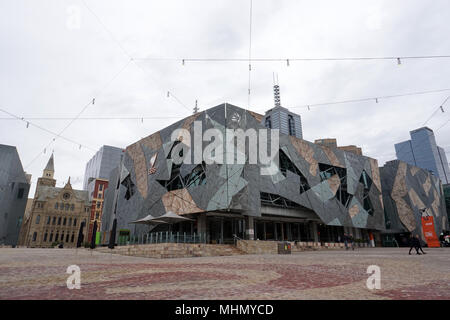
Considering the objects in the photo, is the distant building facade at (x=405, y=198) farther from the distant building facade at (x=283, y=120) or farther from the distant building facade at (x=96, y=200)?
the distant building facade at (x=283, y=120)

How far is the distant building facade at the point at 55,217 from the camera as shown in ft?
213

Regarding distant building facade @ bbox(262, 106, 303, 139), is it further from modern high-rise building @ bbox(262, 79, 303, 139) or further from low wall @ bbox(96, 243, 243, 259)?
low wall @ bbox(96, 243, 243, 259)

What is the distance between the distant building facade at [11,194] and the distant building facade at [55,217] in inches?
618

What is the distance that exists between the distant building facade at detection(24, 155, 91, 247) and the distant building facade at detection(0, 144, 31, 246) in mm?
15687

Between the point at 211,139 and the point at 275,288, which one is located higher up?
the point at 211,139

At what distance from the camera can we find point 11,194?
44875mm

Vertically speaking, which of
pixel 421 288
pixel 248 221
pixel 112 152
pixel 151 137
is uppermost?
pixel 112 152

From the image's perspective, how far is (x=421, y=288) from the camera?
4.69 m

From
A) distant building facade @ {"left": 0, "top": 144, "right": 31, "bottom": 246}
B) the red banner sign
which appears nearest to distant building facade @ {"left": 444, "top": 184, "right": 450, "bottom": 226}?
the red banner sign

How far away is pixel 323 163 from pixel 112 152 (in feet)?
314

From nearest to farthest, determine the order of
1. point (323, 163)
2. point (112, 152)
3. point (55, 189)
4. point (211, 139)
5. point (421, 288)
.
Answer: point (421, 288)
point (211, 139)
point (323, 163)
point (55, 189)
point (112, 152)
